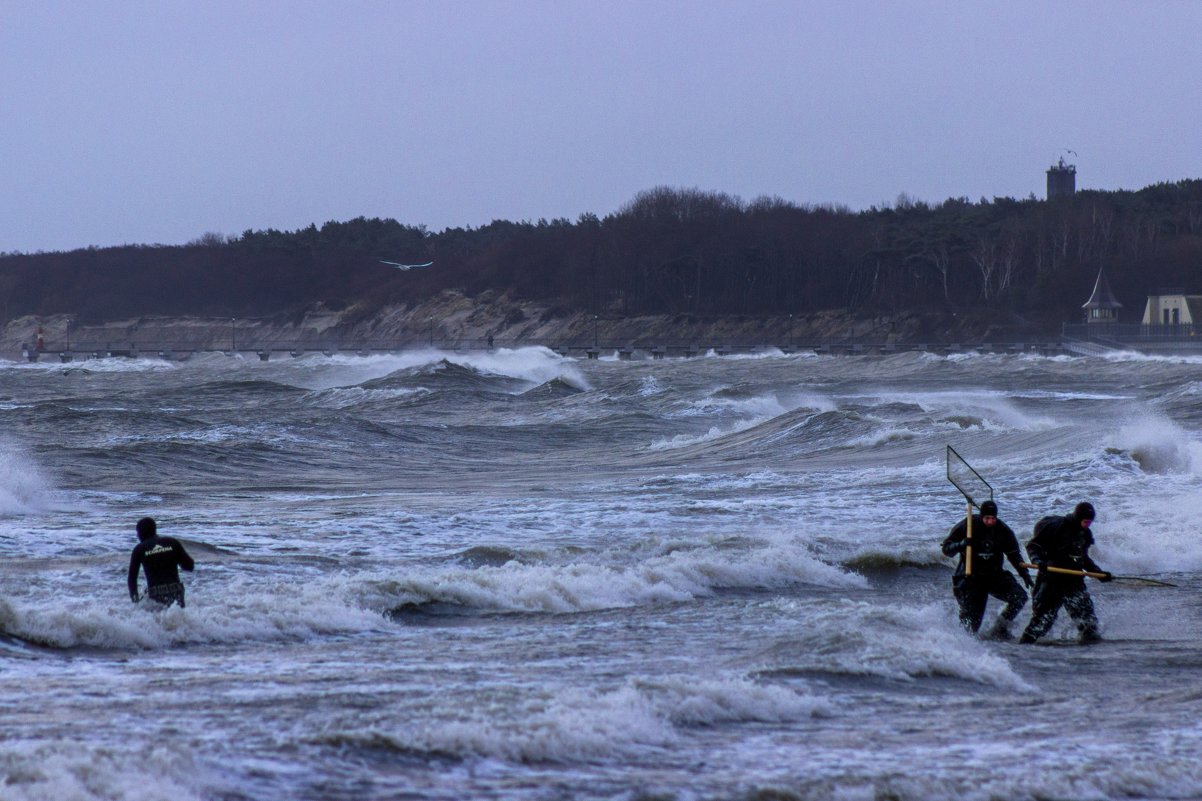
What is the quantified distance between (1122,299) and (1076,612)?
97258 mm

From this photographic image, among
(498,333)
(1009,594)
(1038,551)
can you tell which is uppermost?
(498,333)

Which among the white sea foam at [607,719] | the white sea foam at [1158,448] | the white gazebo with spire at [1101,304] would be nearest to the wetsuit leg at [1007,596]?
the white sea foam at [607,719]

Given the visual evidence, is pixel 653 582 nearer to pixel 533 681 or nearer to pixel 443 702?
pixel 533 681

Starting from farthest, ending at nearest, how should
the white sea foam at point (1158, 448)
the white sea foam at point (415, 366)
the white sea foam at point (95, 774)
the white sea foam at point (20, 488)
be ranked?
the white sea foam at point (415, 366) → the white sea foam at point (1158, 448) → the white sea foam at point (20, 488) → the white sea foam at point (95, 774)

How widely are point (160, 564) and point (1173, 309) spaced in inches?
3545

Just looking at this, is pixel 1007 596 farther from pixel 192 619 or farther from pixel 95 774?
pixel 95 774

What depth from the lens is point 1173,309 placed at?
3575 inches

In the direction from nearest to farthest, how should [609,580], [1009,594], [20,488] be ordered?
1. [1009,594]
2. [609,580]
3. [20,488]

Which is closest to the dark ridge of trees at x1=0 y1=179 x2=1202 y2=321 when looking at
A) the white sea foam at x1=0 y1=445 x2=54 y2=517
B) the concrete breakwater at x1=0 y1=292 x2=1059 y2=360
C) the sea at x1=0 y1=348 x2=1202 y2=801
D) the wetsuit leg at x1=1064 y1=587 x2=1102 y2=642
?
the concrete breakwater at x1=0 y1=292 x2=1059 y2=360

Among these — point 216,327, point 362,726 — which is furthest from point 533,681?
point 216,327

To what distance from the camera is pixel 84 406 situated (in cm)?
4084

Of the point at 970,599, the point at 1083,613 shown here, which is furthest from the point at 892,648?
the point at 1083,613

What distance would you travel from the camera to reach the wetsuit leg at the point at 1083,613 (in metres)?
10.6

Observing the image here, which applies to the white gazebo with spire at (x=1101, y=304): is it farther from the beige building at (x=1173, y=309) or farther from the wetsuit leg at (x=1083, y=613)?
the wetsuit leg at (x=1083, y=613)
